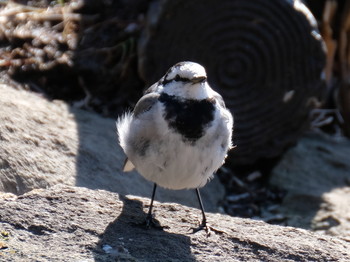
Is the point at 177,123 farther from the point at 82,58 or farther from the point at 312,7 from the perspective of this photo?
the point at 312,7

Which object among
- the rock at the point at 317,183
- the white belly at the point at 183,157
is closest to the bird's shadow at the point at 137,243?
the white belly at the point at 183,157

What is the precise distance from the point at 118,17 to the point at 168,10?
1.01 meters

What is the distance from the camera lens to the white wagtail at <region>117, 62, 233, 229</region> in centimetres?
414

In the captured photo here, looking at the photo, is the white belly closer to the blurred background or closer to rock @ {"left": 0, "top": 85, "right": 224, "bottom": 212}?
rock @ {"left": 0, "top": 85, "right": 224, "bottom": 212}

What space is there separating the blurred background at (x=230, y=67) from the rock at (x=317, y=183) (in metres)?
0.01

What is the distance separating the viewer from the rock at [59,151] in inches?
193

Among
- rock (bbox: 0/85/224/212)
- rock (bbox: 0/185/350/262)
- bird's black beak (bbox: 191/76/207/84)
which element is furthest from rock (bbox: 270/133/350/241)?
bird's black beak (bbox: 191/76/207/84)

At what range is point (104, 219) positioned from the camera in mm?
4117

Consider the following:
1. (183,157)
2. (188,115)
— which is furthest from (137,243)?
(188,115)


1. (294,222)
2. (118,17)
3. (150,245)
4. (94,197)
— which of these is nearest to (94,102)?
(118,17)

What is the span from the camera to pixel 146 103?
4.36m

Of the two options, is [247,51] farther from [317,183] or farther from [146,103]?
[146,103]

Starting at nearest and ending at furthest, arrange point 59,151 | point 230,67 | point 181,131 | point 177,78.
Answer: point 181,131 < point 177,78 < point 59,151 < point 230,67

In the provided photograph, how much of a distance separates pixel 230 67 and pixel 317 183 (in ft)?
4.55
